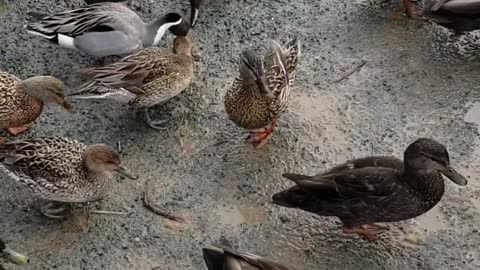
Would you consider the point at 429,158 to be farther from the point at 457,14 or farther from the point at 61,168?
the point at 61,168

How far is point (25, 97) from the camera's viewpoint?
19.0ft

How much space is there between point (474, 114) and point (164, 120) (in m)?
2.32

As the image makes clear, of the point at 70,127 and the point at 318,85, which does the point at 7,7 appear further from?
the point at 318,85

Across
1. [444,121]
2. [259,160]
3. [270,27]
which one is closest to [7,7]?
[270,27]

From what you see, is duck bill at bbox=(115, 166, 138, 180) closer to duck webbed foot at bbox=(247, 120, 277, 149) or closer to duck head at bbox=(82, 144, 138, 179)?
duck head at bbox=(82, 144, 138, 179)

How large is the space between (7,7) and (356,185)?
143 inches

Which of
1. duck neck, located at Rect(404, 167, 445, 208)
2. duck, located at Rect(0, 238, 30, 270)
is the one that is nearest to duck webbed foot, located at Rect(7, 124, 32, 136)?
duck, located at Rect(0, 238, 30, 270)

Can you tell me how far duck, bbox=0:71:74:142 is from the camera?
5.77 m

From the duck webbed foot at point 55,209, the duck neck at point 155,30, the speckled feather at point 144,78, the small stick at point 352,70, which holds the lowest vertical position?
the duck webbed foot at point 55,209

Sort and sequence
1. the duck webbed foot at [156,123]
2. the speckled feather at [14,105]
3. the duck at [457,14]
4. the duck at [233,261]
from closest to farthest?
1. the duck at [233,261]
2. the speckled feather at [14,105]
3. the duck webbed foot at [156,123]
4. the duck at [457,14]

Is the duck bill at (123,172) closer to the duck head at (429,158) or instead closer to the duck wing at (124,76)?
the duck wing at (124,76)

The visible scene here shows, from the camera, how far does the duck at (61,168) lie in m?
5.27

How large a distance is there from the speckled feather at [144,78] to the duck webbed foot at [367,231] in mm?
1685

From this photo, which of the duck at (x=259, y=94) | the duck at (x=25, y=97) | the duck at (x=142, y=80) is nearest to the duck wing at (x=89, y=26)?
the duck at (x=142, y=80)
